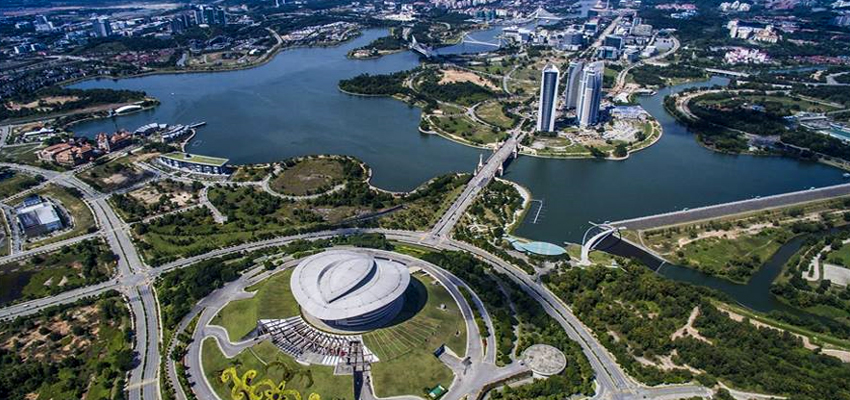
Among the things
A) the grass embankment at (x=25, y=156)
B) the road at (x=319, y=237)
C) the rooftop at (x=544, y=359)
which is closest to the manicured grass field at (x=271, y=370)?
the road at (x=319, y=237)

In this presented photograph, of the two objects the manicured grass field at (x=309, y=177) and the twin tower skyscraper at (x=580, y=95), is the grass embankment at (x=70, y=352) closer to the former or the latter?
the manicured grass field at (x=309, y=177)

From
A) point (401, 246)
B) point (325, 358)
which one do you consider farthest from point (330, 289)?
point (401, 246)

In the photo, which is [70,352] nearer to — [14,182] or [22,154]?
[14,182]

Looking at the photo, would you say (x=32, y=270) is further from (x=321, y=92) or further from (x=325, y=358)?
(x=321, y=92)

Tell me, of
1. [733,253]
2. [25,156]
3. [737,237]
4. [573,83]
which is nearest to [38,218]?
[25,156]

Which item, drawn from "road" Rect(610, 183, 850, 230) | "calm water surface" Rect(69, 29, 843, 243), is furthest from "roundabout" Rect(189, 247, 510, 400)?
"road" Rect(610, 183, 850, 230)

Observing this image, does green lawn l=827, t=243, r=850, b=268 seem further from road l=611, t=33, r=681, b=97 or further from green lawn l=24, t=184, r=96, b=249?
green lawn l=24, t=184, r=96, b=249
